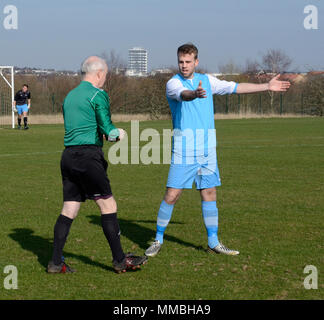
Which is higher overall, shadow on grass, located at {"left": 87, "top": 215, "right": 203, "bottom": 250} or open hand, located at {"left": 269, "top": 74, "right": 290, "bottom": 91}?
open hand, located at {"left": 269, "top": 74, "right": 290, "bottom": 91}

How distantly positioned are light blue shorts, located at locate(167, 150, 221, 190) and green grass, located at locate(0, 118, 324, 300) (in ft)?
2.65

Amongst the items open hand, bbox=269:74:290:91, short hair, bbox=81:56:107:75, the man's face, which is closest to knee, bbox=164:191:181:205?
the man's face

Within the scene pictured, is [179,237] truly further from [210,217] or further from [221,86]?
[221,86]

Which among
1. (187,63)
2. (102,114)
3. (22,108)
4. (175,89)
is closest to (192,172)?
(175,89)

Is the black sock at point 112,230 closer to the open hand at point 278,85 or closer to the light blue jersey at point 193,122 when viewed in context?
the light blue jersey at point 193,122

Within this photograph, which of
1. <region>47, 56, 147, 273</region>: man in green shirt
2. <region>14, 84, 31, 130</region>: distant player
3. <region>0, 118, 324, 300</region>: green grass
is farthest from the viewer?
<region>14, 84, 31, 130</region>: distant player

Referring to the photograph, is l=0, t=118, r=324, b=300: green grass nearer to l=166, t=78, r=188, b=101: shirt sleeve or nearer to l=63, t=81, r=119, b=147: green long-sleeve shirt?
l=63, t=81, r=119, b=147: green long-sleeve shirt

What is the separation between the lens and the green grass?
558 centimetres

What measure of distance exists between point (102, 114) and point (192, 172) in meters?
1.49

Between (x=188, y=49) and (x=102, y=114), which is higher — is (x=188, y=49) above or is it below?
above

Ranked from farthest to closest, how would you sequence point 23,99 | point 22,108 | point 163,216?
point 22,108 < point 23,99 < point 163,216

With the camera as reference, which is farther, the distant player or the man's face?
the distant player

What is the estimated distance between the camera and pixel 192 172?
6.67m
